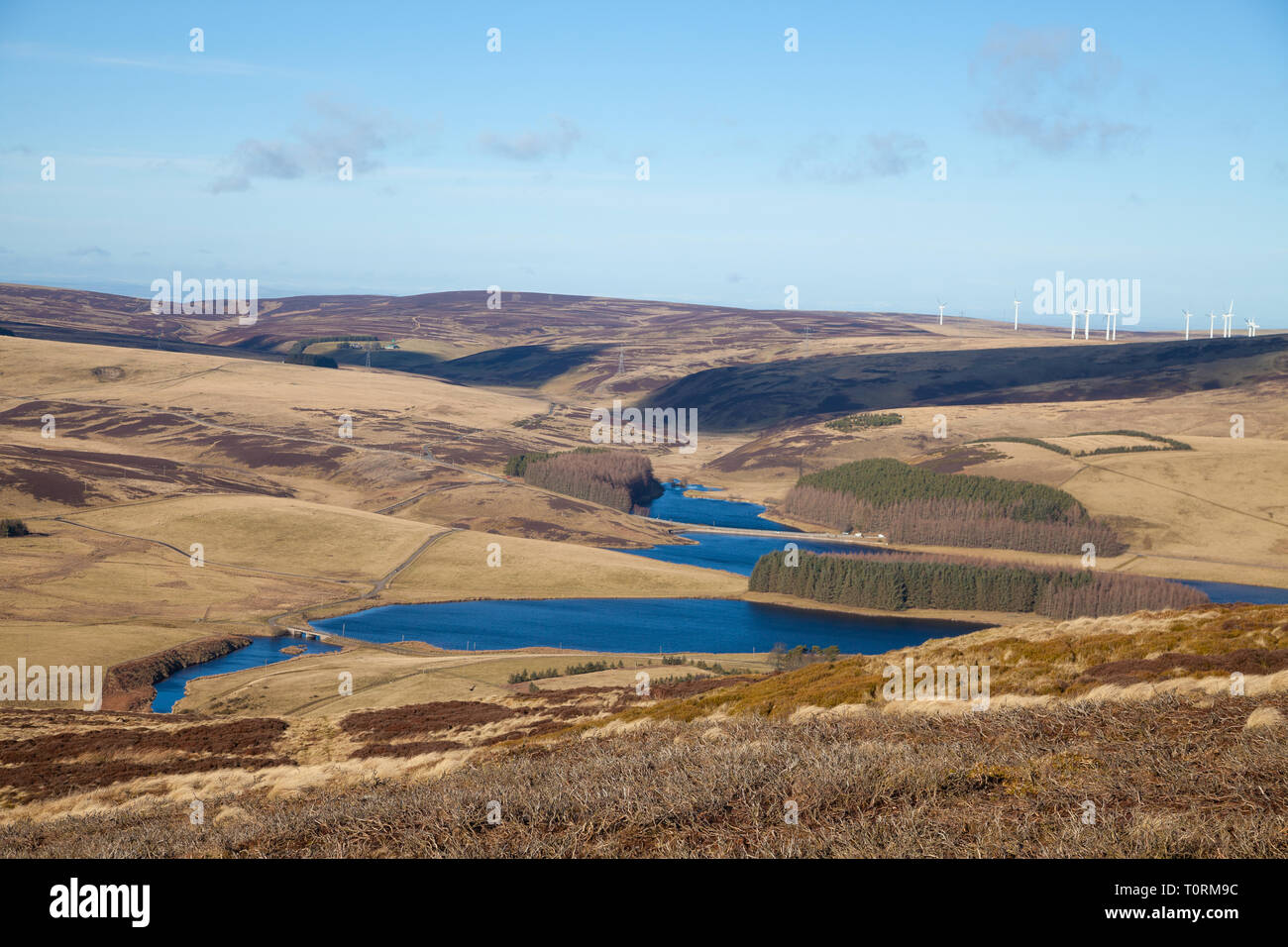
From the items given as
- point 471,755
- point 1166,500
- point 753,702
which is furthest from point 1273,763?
point 1166,500

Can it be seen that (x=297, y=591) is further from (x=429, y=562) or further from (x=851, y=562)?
(x=851, y=562)

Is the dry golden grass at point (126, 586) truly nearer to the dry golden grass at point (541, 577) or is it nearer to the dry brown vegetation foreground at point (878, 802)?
the dry golden grass at point (541, 577)

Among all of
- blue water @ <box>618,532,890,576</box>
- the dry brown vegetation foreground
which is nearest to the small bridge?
blue water @ <box>618,532,890,576</box>

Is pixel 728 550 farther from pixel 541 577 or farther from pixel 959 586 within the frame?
pixel 959 586

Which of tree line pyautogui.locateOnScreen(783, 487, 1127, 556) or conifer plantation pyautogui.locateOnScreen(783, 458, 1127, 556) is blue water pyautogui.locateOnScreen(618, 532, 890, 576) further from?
conifer plantation pyautogui.locateOnScreen(783, 458, 1127, 556)

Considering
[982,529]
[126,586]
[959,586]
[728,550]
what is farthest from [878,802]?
[982,529]

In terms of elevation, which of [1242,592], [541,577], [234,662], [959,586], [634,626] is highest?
[234,662]
